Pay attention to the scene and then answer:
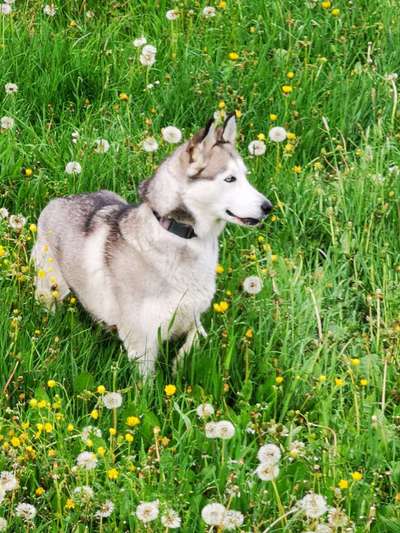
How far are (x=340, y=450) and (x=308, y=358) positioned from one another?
2.40 ft

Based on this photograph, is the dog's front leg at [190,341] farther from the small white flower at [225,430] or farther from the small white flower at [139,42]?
the small white flower at [139,42]

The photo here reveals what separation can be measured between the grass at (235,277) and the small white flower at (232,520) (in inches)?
6.6

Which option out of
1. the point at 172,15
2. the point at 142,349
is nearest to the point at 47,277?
the point at 142,349

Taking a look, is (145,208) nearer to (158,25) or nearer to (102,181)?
(102,181)

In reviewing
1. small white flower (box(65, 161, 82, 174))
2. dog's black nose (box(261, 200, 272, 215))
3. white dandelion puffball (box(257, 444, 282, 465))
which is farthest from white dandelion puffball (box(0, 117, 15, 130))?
white dandelion puffball (box(257, 444, 282, 465))

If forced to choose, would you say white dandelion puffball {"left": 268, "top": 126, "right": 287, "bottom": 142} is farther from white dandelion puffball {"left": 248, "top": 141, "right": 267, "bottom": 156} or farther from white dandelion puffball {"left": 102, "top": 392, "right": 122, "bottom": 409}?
white dandelion puffball {"left": 102, "top": 392, "right": 122, "bottom": 409}

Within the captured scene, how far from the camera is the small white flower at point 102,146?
5559mm

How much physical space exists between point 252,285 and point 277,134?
1247 millimetres

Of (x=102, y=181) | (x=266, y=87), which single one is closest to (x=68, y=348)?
(x=102, y=181)

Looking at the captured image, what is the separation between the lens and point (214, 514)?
10.8ft

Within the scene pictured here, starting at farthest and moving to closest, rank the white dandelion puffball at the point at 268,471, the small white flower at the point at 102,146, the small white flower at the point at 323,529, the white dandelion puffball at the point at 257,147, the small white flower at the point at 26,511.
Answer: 1. the small white flower at the point at 102,146
2. the white dandelion puffball at the point at 257,147
3. the small white flower at the point at 26,511
4. the white dandelion puffball at the point at 268,471
5. the small white flower at the point at 323,529

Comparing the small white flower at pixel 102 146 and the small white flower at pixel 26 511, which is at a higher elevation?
the small white flower at pixel 102 146

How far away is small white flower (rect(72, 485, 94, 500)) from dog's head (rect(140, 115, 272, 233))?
1.35 metres

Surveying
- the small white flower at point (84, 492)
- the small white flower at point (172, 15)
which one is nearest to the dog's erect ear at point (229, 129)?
the small white flower at point (84, 492)
